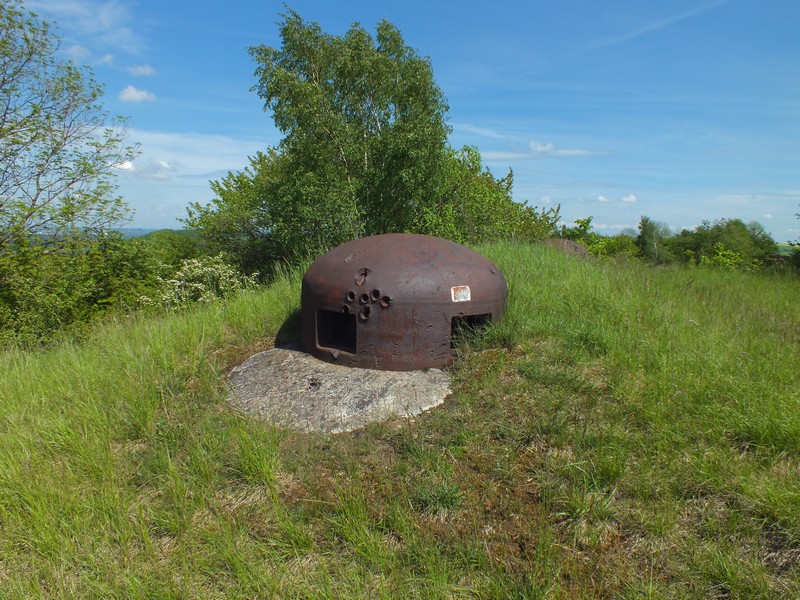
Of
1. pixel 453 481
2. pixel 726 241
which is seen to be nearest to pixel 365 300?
pixel 453 481

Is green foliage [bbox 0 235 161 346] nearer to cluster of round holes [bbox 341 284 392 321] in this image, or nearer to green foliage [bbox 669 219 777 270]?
cluster of round holes [bbox 341 284 392 321]

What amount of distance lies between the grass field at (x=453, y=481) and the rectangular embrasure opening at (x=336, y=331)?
2.84 feet

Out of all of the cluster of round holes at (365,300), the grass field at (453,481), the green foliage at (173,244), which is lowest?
the grass field at (453,481)

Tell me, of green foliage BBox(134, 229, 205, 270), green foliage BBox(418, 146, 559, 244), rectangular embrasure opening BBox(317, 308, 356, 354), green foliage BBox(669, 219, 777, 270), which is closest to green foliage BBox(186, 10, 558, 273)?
green foliage BBox(418, 146, 559, 244)

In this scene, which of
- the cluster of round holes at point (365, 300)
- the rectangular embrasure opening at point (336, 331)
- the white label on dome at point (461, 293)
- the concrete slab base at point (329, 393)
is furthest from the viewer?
the rectangular embrasure opening at point (336, 331)

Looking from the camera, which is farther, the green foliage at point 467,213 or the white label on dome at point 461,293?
the green foliage at point 467,213

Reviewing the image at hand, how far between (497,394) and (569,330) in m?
1.05

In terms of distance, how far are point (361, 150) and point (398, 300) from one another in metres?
8.06

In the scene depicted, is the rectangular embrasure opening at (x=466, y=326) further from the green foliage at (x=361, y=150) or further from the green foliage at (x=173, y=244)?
the green foliage at (x=173, y=244)

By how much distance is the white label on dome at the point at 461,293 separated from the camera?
3.91m

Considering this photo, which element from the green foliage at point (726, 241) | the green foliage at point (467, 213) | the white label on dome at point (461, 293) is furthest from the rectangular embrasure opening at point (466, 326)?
the green foliage at point (726, 241)

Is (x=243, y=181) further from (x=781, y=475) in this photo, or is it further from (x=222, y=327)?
(x=781, y=475)

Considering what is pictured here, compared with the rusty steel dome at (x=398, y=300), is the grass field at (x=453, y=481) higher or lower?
lower

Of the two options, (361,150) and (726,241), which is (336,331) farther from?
(726,241)
